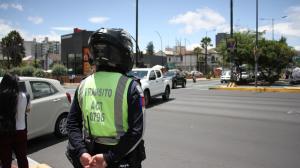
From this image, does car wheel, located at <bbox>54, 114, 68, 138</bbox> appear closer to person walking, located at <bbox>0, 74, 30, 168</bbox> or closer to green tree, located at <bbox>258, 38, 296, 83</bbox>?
person walking, located at <bbox>0, 74, 30, 168</bbox>

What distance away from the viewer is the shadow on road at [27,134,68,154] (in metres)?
6.72

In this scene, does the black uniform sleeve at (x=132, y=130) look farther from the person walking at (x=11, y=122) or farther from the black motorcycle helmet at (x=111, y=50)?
the person walking at (x=11, y=122)

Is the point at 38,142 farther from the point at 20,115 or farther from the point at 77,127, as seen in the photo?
the point at 77,127

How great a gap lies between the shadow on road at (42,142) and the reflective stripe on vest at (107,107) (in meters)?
4.78

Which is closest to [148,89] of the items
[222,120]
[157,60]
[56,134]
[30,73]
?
[222,120]

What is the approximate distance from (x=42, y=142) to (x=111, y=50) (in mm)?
5585

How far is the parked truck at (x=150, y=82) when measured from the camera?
14.1 m

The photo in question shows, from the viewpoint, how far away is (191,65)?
10288 centimetres

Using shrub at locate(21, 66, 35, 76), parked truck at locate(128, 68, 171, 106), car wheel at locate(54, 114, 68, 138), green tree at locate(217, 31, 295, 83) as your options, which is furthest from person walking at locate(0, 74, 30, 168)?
shrub at locate(21, 66, 35, 76)

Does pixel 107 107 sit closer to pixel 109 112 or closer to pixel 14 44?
pixel 109 112

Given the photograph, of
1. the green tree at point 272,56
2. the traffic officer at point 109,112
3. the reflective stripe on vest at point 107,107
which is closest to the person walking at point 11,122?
the traffic officer at point 109,112

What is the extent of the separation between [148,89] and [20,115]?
9.88 metres

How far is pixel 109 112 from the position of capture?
7.33 ft

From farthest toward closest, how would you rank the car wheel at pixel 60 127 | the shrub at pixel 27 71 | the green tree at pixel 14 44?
the green tree at pixel 14 44, the shrub at pixel 27 71, the car wheel at pixel 60 127
